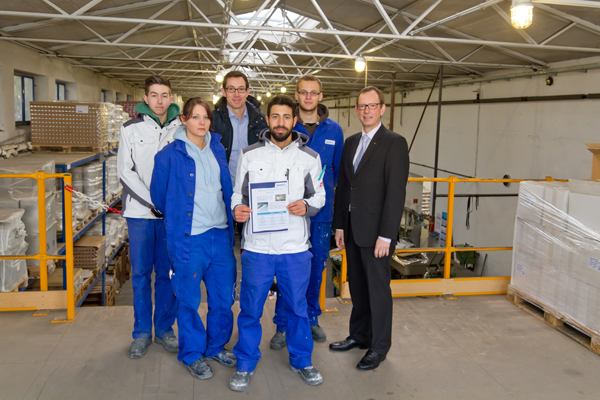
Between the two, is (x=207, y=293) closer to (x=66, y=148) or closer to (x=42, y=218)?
(x=42, y=218)

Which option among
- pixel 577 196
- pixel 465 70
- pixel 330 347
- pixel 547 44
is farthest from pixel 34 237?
pixel 465 70

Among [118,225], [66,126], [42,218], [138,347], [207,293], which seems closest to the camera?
[207,293]

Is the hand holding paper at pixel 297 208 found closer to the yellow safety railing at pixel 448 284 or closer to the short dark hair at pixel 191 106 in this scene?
the short dark hair at pixel 191 106

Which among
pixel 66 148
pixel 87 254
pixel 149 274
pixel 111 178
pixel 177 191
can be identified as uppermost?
pixel 66 148

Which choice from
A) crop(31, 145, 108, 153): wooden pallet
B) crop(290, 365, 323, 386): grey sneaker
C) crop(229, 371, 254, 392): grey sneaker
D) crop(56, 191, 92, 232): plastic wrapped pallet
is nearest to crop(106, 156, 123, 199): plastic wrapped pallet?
crop(31, 145, 108, 153): wooden pallet

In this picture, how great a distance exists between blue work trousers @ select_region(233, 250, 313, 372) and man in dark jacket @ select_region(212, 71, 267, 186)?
85 centimetres

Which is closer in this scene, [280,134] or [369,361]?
[280,134]

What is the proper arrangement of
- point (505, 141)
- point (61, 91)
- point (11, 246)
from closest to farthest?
point (11, 246), point (505, 141), point (61, 91)

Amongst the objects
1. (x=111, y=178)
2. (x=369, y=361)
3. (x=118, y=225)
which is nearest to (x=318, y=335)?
(x=369, y=361)

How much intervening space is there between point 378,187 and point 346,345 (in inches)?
49.9

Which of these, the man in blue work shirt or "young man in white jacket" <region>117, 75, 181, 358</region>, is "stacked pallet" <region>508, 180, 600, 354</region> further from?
"young man in white jacket" <region>117, 75, 181, 358</region>

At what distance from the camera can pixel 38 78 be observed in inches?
434

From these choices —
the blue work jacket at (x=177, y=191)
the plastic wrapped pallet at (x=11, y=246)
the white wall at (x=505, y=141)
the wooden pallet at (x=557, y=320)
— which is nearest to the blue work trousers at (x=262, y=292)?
the blue work jacket at (x=177, y=191)

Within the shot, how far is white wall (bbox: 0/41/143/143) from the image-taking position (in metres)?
8.80
